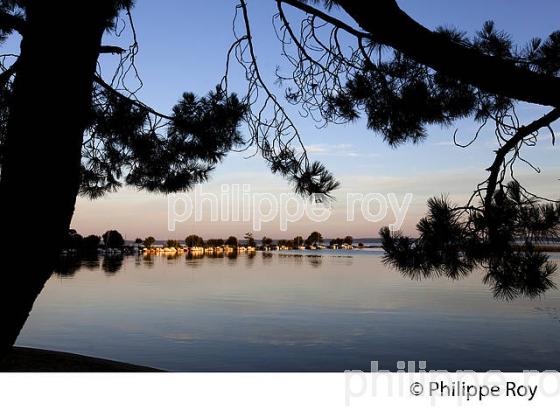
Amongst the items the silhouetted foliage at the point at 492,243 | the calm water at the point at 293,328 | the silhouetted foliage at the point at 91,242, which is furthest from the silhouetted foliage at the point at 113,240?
the silhouetted foliage at the point at 492,243

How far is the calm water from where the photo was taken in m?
6.25

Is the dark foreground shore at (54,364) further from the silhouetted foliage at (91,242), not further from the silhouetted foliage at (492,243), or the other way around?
the silhouetted foliage at (91,242)

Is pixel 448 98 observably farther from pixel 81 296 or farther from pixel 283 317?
pixel 81 296

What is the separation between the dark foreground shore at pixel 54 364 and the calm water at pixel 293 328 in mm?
1265

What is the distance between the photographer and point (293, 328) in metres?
8.32

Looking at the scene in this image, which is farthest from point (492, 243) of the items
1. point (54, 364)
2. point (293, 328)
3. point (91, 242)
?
point (91, 242)

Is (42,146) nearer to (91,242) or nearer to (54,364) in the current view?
(54,364)

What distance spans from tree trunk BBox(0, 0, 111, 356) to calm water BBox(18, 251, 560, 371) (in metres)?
4.27

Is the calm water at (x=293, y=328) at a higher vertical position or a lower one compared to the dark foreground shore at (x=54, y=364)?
lower

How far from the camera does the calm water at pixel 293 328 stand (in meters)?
6.25

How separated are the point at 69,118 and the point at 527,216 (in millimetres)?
1795

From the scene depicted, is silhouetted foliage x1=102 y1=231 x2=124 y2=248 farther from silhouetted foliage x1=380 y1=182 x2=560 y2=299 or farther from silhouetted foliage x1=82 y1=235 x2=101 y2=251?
silhouetted foliage x1=380 y1=182 x2=560 y2=299

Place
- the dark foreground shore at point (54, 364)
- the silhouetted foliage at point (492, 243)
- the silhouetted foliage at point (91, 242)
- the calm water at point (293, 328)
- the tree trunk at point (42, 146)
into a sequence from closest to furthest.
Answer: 1. the tree trunk at point (42, 146)
2. the silhouetted foliage at point (492, 243)
3. the dark foreground shore at point (54, 364)
4. the calm water at point (293, 328)
5. the silhouetted foliage at point (91, 242)
